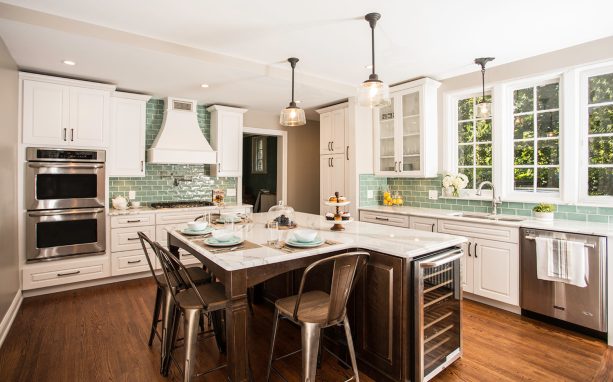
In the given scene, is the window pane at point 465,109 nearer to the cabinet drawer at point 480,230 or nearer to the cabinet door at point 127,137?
the cabinet drawer at point 480,230

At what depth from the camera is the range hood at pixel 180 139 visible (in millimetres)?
4551

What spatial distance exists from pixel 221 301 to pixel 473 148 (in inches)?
142

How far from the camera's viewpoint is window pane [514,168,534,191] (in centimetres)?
371

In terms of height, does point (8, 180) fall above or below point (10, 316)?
above

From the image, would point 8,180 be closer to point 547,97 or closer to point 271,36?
point 271,36

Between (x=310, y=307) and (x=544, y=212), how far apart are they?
103 inches

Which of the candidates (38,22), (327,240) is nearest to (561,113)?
(327,240)

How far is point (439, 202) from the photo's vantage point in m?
4.46

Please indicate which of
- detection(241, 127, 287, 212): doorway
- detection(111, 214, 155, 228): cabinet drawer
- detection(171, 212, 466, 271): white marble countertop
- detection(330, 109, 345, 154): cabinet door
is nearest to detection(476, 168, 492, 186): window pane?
detection(330, 109, 345, 154): cabinet door

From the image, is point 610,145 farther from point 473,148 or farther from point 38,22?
point 38,22

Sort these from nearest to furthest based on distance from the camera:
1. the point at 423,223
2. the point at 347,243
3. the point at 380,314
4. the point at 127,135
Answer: the point at 380,314 < the point at 347,243 < the point at 423,223 < the point at 127,135

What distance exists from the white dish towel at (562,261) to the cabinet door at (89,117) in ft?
15.5

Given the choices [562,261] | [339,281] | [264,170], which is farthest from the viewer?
[264,170]

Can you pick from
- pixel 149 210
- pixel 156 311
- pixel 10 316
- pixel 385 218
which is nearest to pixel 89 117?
pixel 149 210
